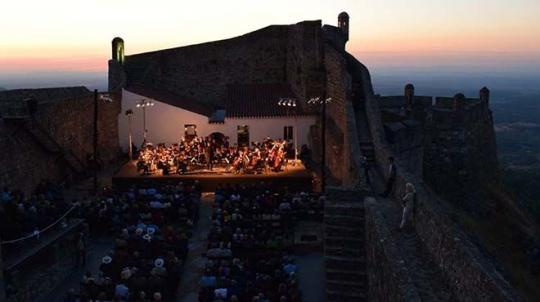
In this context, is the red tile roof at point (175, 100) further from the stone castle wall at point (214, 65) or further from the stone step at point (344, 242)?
the stone step at point (344, 242)

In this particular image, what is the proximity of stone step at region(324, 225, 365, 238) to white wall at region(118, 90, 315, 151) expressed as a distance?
15852 millimetres

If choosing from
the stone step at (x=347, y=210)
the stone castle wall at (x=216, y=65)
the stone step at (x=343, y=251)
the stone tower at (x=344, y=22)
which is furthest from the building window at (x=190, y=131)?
the stone step at (x=343, y=251)

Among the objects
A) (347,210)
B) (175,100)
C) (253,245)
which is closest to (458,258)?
(347,210)

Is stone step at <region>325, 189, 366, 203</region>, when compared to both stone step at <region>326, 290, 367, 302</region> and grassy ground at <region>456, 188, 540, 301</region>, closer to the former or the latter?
stone step at <region>326, 290, 367, 302</region>

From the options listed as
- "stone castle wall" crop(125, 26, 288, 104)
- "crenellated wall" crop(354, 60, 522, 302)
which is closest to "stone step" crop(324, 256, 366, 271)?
"crenellated wall" crop(354, 60, 522, 302)

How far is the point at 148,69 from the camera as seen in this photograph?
33.1 m

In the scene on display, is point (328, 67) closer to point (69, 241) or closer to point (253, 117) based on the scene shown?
point (253, 117)

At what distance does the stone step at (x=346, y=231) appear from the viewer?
540 inches

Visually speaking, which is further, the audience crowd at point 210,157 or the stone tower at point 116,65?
the stone tower at point 116,65

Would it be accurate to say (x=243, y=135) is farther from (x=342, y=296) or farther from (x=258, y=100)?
(x=342, y=296)

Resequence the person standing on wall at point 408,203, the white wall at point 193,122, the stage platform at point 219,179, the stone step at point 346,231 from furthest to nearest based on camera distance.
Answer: the white wall at point 193,122 < the stage platform at point 219,179 < the stone step at point 346,231 < the person standing on wall at point 408,203

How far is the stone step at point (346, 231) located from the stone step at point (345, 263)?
2.08 feet

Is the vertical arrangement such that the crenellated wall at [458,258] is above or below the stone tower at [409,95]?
below

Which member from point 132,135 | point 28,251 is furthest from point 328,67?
point 28,251
